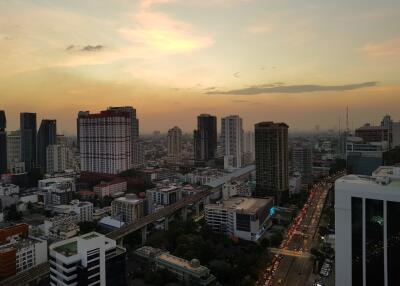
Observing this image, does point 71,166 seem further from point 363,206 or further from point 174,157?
point 363,206

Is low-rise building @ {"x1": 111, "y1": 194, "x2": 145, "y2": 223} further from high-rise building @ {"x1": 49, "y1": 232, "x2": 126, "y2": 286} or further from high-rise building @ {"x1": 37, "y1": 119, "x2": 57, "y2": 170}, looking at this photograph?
high-rise building @ {"x1": 37, "y1": 119, "x2": 57, "y2": 170}

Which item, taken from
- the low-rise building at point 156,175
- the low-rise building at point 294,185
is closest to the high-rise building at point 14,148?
the low-rise building at point 156,175

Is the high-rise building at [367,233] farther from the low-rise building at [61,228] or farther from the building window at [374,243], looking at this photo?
the low-rise building at [61,228]

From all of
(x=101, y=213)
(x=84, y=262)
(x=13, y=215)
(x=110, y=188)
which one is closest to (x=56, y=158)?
(x=110, y=188)

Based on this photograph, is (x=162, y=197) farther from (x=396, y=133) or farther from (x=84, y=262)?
(x=396, y=133)

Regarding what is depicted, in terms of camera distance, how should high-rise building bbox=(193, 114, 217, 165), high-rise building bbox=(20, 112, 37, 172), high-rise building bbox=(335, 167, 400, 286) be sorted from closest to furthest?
high-rise building bbox=(335, 167, 400, 286) → high-rise building bbox=(20, 112, 37, 172) → high-rise building bbox=(193, 114, 217, 165)

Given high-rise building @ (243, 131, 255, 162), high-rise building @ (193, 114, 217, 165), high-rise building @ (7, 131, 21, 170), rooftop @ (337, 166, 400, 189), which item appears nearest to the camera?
rooftop @ (337, 166, 400, 189)

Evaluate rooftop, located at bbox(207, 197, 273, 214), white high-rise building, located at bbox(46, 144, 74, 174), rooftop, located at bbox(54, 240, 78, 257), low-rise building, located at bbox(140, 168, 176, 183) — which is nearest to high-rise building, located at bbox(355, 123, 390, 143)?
low-rise building, located at bbox(140, 168, 176, 183)
